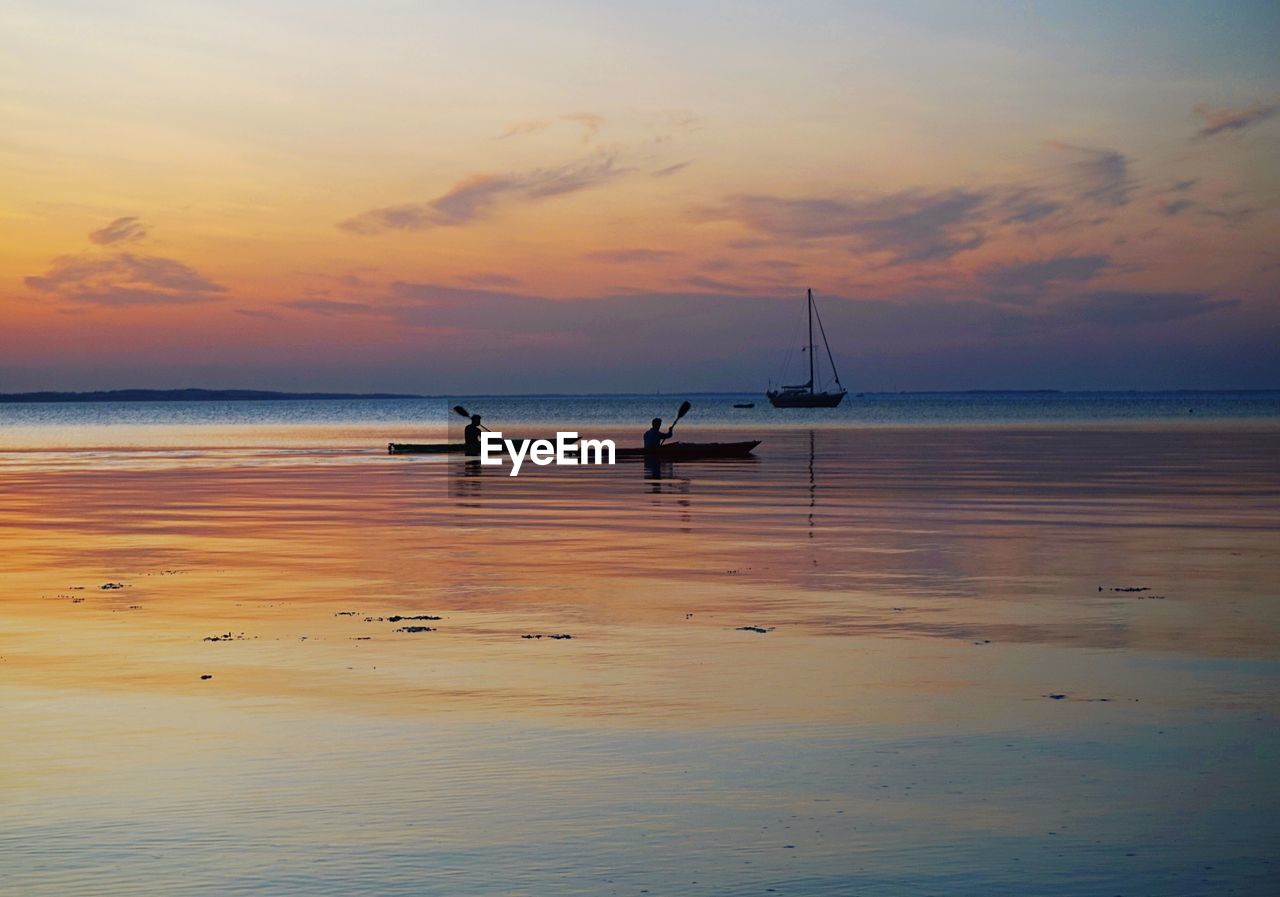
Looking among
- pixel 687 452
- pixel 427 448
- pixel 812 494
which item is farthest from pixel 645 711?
pixel 427 448

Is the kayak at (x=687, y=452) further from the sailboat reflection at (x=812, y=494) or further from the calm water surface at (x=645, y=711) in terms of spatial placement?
the calm water surface at (x=645, y=711)

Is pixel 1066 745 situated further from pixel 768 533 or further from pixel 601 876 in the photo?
pixel 768 533

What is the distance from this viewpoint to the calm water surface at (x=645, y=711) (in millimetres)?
9328

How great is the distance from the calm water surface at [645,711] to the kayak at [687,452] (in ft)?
89.8

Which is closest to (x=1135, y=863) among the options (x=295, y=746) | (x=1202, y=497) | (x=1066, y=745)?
(x=1066, y=745)

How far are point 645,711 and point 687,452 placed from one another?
4570 centimetres

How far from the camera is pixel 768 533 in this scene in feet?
97.7

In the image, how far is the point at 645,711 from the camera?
522 inches

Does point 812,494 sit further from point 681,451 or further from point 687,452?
point 687,452

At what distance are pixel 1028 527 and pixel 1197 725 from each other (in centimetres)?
1807

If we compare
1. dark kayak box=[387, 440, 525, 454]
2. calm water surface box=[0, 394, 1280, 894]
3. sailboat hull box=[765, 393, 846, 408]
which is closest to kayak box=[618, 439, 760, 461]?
dark kayak box=[387, 440, 525, 454]

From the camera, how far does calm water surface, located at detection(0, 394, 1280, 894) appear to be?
9328mm

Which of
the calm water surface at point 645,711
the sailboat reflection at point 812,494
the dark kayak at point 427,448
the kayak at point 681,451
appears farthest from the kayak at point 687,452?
the calm water surface at point 645,711

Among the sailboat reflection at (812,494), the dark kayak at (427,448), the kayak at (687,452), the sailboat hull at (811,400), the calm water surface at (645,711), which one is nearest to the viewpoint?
the calm water surface at (645,711)
